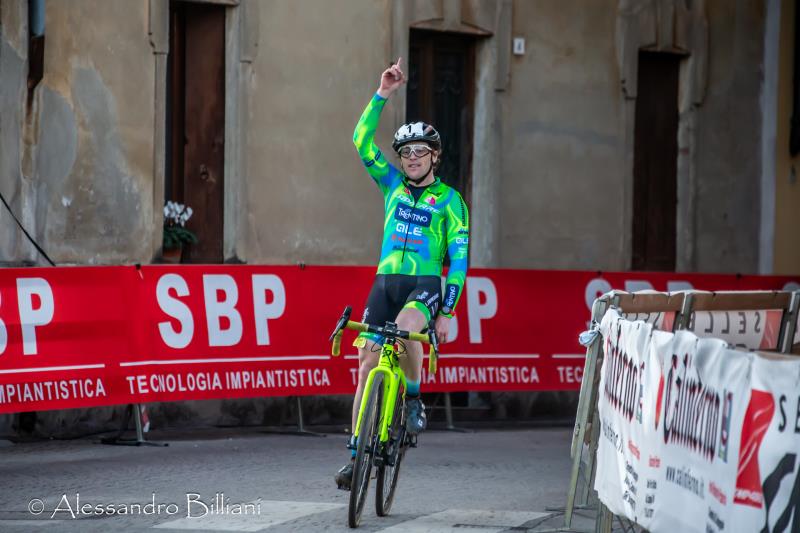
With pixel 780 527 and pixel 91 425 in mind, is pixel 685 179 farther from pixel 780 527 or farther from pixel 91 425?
pixel 780 527

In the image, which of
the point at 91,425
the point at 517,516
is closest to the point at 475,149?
the point at 91,425

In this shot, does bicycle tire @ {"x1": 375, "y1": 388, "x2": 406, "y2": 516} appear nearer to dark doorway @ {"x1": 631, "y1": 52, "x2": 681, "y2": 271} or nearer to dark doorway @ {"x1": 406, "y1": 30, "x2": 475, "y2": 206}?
dark doorway @ {"x1": 406, "y1": 30, "x2": 475, "y2": 206}

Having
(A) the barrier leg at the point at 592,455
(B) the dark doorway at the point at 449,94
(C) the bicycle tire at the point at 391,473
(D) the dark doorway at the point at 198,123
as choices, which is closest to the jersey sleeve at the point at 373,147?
(C) the bicycle tire at the point at 391,473

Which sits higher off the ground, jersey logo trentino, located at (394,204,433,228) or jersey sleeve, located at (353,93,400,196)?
jersey sleeve, located at (353,93,400,196)

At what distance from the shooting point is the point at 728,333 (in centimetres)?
920

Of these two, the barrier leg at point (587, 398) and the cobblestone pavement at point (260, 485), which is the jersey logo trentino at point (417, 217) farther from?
the cobblestone pavement at point (260, 485)

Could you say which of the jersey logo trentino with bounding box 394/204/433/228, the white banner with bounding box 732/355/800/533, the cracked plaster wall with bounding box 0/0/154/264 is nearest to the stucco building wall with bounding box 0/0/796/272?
the cracked plaster wall with bounding box 0/0/154/264

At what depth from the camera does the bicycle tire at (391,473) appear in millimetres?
8359

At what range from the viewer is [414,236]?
28.9ft

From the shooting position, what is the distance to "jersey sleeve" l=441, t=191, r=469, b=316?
865 centimetres

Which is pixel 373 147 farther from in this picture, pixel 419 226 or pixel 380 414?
pixel 380 414

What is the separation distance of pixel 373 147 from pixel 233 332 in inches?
168

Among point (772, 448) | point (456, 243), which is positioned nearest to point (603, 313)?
point (456, 243)

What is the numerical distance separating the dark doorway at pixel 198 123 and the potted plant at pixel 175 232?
159mm
